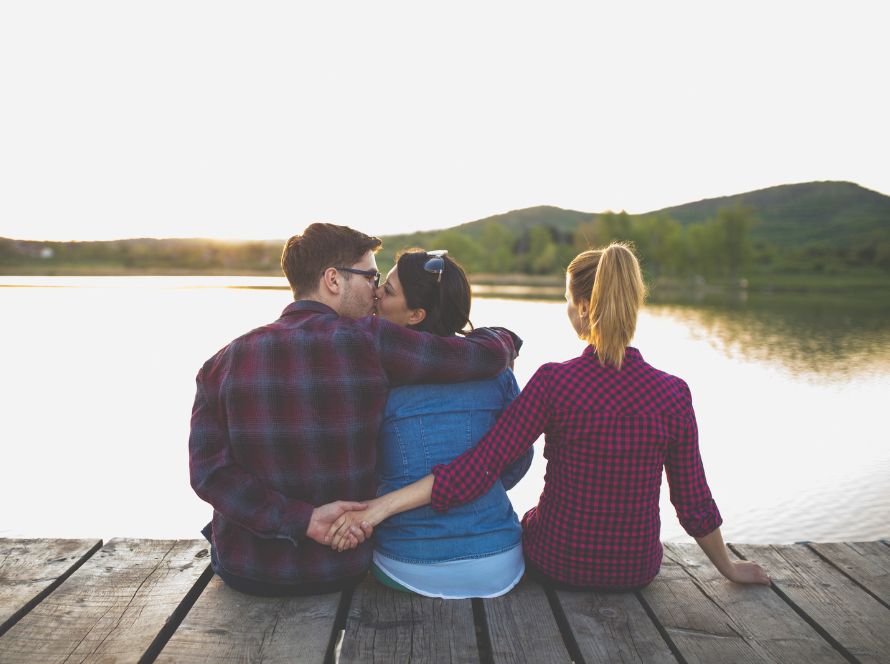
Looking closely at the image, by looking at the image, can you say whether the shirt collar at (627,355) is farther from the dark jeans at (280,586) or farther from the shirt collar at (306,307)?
the dark jeans at (280,586)

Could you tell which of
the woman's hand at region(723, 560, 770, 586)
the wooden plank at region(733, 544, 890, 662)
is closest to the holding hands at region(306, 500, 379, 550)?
the woman's hand at region(723, 560, 770, 586)

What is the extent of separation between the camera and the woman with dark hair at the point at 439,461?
2.41 meters

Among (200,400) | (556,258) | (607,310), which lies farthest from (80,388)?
(556,258)

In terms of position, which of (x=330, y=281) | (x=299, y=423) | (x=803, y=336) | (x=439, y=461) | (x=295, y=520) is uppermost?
(x=330, y=281)

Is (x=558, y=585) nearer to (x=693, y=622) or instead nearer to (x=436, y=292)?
(x=693, y=622)

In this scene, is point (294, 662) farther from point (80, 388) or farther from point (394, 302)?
point (80, 388)

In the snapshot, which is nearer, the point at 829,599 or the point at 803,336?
the point at 829,599

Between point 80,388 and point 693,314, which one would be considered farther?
point 693,314

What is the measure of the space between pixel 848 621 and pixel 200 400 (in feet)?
7.71

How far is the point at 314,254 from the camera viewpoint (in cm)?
248

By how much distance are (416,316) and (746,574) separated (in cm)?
161

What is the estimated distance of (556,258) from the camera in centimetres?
9181

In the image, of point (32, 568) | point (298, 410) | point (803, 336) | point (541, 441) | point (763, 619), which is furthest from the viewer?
point (803, 336)

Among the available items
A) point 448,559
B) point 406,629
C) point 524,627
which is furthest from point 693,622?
point 406,629
